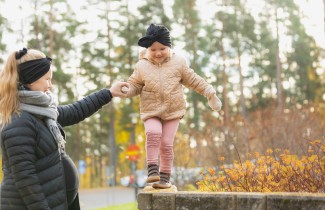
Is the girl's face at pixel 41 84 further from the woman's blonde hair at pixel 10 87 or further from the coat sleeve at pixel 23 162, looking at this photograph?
the coat sleeve at pixel 23 162

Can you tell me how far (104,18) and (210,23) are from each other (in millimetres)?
5573

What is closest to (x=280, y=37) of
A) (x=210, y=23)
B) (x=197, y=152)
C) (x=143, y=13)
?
(x=210, y=23)

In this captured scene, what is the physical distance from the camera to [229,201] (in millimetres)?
4484

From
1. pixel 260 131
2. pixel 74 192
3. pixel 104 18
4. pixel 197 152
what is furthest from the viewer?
pixel 104 18

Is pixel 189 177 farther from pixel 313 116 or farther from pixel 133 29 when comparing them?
pixel 133 29

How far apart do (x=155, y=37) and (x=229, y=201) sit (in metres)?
1.46

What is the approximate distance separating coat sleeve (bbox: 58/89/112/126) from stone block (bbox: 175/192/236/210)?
1.13m

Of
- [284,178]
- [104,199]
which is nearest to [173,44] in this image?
[104,199]

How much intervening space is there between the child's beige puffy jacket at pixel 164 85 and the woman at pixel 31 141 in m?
1.25

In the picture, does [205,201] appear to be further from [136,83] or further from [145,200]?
[136,83]

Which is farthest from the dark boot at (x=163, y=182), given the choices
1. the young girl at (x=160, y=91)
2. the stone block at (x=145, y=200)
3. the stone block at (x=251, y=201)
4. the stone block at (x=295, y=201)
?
the stone block at (x=295, y=201)

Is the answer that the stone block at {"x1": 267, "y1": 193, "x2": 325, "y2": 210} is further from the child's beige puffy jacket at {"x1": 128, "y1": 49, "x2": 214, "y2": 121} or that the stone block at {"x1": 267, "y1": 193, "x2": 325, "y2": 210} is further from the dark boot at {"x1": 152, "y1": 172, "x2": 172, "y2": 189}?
the child's beige puffy jacket at {"x1": 128, "y1": 49, "x2": 214, "y2": 121}

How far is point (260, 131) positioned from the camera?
1307cm

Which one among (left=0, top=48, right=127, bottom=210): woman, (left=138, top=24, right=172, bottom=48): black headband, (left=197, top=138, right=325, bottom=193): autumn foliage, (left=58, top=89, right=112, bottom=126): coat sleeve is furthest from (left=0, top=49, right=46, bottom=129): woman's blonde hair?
(left=197, top=138, right=325, bottom=193): autumn foliage
